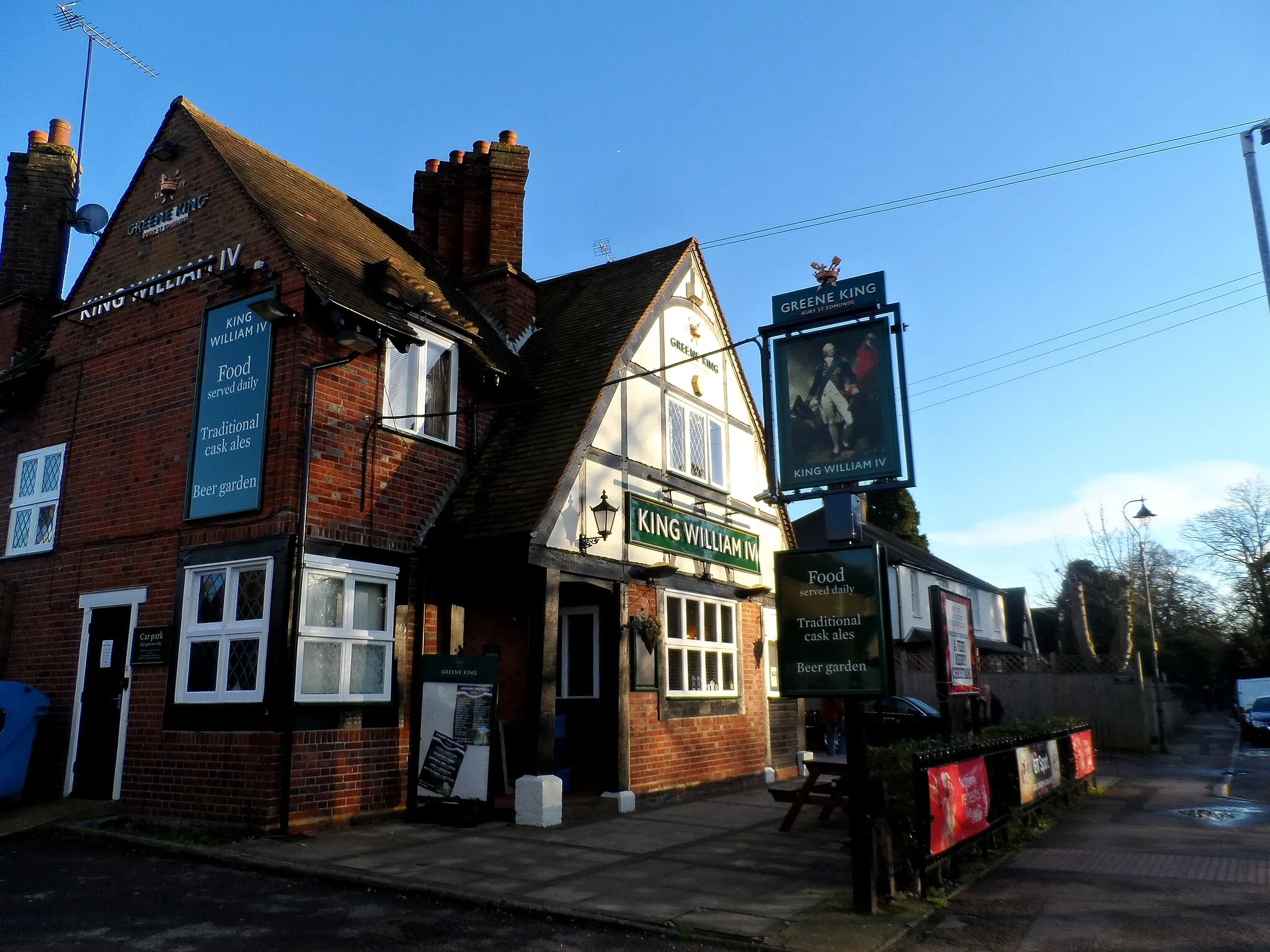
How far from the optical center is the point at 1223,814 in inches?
491

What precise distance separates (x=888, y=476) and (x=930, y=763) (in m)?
2.45

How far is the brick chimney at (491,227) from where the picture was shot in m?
15.0

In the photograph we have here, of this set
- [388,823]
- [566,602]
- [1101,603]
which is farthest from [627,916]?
[1101,603]

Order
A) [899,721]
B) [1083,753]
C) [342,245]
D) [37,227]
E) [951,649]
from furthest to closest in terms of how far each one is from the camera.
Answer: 1. [899,721]
2. [37,227]
3. [1083,753]
4. [342,245]
5. [951,649]

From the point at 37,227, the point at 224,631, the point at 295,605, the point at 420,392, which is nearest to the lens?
the point at 295,605

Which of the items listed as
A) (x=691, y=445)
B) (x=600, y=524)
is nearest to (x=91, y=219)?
(x=600, y=524)

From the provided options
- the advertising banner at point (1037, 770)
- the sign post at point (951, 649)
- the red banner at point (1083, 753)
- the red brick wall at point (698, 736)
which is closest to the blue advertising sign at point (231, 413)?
the red brick wall at point (698, 736)

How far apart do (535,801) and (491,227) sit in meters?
9.23

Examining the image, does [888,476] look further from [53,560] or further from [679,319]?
[53,560]

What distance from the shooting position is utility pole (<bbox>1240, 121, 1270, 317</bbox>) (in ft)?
39.0

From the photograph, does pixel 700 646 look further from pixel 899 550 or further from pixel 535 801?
pixel 899 550

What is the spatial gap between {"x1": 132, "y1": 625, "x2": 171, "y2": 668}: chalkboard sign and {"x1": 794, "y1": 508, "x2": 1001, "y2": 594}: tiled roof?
2799 centimetres

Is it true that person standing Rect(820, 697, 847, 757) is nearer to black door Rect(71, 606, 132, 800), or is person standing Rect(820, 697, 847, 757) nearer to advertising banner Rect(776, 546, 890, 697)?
advertising banner Rect(776, 546, 890, 697)

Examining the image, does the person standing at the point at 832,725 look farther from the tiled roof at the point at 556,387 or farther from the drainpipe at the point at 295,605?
the drainpipe at the point at 295,605
